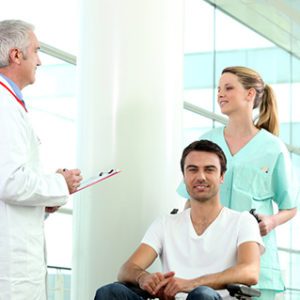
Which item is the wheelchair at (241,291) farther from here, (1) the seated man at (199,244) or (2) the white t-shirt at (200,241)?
(2) the white t-shirt at (200,241)

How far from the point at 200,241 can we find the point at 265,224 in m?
0.25

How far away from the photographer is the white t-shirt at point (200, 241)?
3.04 meters

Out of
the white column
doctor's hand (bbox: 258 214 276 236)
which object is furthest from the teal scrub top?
the white column

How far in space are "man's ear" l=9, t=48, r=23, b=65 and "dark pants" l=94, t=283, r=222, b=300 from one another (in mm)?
821

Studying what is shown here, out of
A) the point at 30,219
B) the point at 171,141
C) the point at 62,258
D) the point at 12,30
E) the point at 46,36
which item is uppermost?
the point at 46,36

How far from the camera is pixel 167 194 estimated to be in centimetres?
352

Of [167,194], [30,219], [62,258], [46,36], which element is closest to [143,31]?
[167,194]

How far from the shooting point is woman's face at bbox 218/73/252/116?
3336 millimetres

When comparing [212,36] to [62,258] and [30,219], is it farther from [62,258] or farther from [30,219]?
[30,219]

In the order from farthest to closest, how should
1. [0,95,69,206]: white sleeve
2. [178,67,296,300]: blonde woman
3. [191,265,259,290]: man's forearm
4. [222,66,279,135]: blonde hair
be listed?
[222,66,279,135]: blonde hair < [178,67,296,300]: blonde woman < [191,265,259,290]: man's forearm < [0,95,69,206]: white sleeve

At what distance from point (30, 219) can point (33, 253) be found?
0.11 metres

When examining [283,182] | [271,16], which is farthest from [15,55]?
[271,16]

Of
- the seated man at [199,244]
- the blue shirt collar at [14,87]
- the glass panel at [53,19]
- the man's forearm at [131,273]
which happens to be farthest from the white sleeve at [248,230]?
the glass panel at [53,19]

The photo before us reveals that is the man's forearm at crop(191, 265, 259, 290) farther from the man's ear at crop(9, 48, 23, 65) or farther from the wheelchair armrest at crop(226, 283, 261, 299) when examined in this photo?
the man's ear at crop(9, 48, 23, 65)
